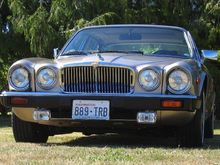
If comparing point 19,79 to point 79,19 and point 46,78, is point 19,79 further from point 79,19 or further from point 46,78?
point 79,19

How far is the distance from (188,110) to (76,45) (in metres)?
2.20

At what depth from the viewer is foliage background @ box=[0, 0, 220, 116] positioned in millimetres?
14031

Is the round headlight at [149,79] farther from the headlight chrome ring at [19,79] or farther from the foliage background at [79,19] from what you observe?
the foliage background at [79,19]

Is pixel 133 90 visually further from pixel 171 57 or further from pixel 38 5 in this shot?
pixel 38 5

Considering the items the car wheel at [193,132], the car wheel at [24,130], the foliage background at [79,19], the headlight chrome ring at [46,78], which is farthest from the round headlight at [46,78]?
the foliage background at [79,19]

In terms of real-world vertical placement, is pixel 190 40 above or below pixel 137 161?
above

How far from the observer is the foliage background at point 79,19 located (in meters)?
14.0

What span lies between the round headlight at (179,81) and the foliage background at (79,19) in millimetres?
7083

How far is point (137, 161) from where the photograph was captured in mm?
5480

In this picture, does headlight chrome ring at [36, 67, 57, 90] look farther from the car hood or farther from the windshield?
the windshield

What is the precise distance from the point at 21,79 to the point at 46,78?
303 millimetres

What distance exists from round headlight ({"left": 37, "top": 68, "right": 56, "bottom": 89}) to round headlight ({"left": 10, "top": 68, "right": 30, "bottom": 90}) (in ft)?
0.48

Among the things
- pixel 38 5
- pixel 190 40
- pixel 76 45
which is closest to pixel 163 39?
pixel 190 40

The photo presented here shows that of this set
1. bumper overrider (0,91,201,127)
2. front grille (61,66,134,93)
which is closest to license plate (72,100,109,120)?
bumper overrider (0,91,201,127)
